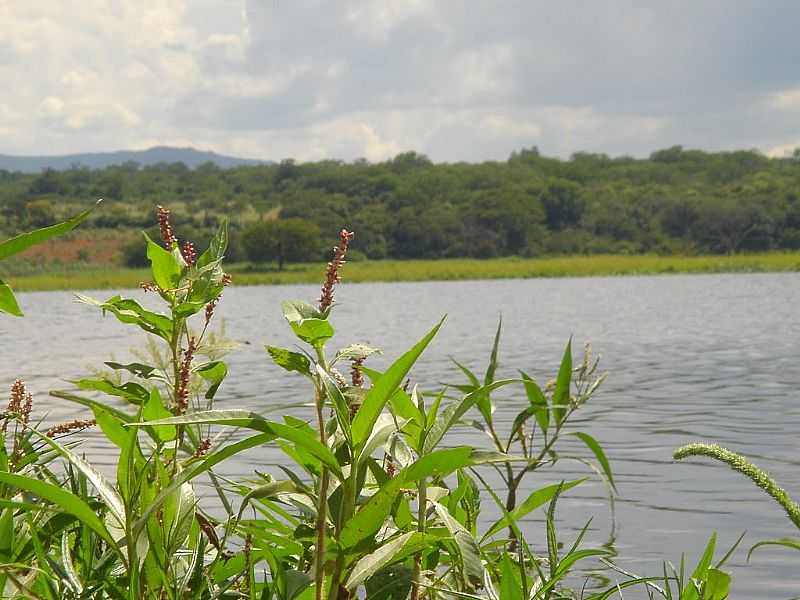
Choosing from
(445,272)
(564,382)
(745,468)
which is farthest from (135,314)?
(445,272)

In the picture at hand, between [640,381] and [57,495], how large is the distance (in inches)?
740

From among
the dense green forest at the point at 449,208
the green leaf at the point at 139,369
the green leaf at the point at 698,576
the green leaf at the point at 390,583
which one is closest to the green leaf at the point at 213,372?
the green leaf at the point at 139,369

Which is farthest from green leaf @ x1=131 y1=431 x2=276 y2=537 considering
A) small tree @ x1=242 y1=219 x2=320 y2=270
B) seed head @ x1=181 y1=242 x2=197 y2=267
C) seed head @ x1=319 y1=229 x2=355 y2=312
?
small tree @ x1=242 y1=219 x2=320 y2=270

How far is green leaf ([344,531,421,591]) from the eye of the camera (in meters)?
2.03

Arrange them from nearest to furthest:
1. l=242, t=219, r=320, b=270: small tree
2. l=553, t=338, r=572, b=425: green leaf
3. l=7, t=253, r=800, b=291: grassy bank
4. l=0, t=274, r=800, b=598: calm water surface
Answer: l=553, t=338, r=572, b=425: green leaf < l=0, t=274, r=800, b=598: calm water surface < l=7, t=253, r=800, b=291: grassy bank < l=242, t=219, r=320, b=270: small tree

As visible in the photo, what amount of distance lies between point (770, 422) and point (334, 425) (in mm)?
13233

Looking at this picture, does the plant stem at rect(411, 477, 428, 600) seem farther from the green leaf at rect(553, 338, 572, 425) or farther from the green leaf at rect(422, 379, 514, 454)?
the green leaf at rect(553, 338, 572, 425)

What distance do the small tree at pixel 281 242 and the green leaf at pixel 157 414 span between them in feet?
394

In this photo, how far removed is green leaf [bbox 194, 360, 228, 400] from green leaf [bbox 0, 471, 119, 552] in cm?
48

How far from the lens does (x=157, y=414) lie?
2311 millimetres

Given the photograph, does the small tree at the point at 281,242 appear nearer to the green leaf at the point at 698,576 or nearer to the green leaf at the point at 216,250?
the green leaf at the point at 698,576


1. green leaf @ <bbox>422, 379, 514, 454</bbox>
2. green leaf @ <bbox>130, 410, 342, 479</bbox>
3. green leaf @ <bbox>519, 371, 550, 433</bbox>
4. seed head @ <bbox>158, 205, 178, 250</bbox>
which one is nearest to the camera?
green leaf @ <bbox>130, 410, 342, 479</bbox>

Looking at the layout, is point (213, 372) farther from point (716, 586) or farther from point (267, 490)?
point (716, 586)

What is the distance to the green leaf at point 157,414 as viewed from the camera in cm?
229
